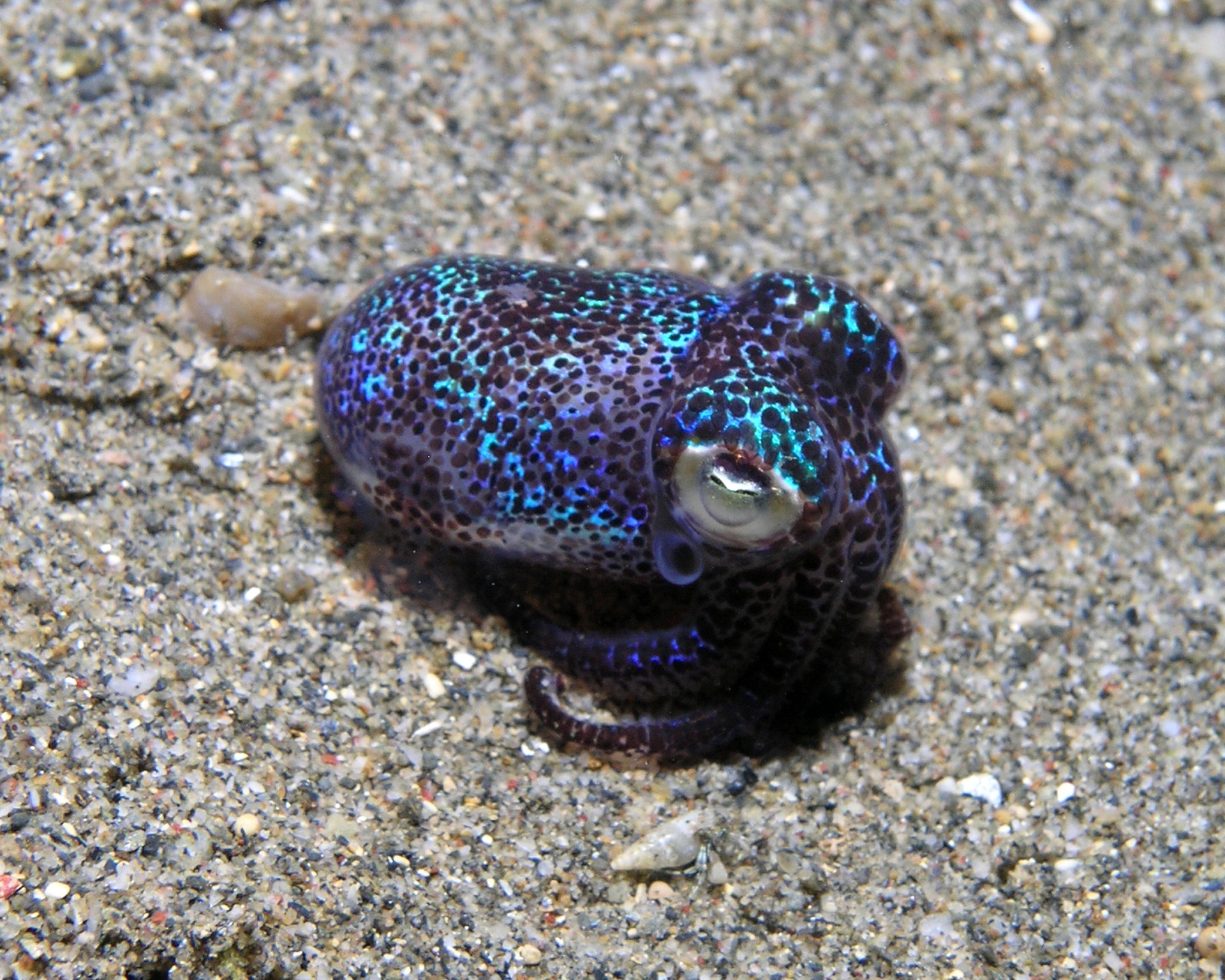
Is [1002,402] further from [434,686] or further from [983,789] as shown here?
[434,686]

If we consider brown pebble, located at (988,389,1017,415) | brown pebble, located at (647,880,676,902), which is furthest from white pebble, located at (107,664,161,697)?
brown pebble, located at (988,389,1017,415)

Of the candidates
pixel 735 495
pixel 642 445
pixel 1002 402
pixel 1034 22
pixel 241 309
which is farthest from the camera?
pixel 1034 22

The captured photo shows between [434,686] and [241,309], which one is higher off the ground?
[241,309]

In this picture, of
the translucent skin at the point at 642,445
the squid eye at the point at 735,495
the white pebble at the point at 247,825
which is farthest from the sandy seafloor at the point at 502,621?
the squid eye at the point at 735,495

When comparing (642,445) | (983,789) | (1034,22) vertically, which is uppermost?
(1034,22)

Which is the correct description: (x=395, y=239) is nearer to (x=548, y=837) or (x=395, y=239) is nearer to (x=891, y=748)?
(x=548, y=837)

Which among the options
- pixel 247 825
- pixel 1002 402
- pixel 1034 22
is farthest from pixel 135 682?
pixel 1034 22

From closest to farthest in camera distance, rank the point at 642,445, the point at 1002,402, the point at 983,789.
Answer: the point at 642,445, the point at 983,789, the point at 1002,402
